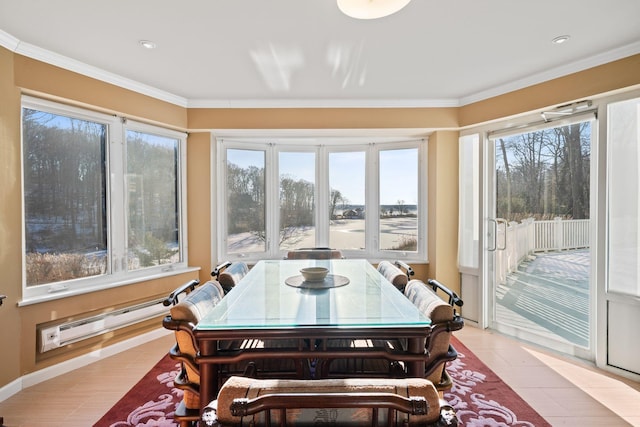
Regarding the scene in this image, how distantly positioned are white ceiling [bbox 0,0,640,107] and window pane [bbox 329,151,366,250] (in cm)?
102

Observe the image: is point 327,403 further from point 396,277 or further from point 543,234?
point 543,234

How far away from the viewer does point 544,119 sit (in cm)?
283

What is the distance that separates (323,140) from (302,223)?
1125 millimetres

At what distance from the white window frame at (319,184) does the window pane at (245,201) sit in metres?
0.06

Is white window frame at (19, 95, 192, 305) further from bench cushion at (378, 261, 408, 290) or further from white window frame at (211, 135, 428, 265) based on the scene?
bench cushion at (378, 261, 408, 290)

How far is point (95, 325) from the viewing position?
2.64 meters

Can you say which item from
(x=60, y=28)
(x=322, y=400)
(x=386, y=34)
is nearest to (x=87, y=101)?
(x=60, y=28)

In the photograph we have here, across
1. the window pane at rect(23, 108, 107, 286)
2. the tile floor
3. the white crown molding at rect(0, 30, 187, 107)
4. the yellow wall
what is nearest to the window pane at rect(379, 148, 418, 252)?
the yellow wall

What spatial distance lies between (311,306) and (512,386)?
6.02 ft

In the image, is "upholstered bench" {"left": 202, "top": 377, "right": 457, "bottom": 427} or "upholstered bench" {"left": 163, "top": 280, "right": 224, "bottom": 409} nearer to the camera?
"upholstered bench" {"left": 202, "top": 377, "right": 457, "bottom": 427}

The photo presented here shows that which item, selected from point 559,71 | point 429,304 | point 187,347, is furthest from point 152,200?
point 559,71

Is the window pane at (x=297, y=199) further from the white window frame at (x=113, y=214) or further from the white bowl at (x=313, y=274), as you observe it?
the white bowl at (x=313, y=274)

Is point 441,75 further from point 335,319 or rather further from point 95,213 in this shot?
point 95,213

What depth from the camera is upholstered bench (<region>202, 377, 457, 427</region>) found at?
0.73 meters
